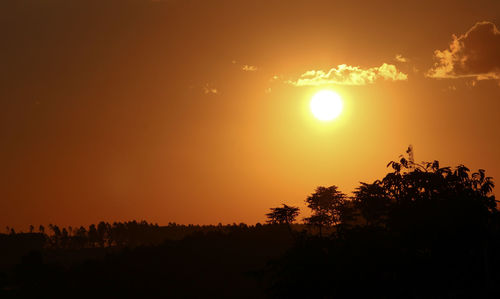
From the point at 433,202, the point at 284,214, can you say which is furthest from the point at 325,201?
the point at 433,202

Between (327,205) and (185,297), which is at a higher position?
(327,205)

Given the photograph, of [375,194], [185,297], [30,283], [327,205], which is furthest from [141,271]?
[375,194]

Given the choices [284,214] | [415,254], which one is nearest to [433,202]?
[415,254]

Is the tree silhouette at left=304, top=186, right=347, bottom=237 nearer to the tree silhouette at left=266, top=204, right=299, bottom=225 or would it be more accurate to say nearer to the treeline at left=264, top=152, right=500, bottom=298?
the tree silhouette at left=266, top=204, right=299, bottom=225

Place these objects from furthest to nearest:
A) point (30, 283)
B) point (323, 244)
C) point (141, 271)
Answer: point (30, 283)
point (141, 271)
point (323, 244)

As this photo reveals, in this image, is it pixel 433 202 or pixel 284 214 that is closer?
pixel 433 202

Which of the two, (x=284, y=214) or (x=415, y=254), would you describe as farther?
(x=284, y=214)

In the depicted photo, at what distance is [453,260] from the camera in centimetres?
3039

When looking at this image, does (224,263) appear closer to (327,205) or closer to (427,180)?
(327,205)

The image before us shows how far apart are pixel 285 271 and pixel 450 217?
31.1 ft

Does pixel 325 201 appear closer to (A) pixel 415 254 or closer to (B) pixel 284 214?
(B) pixel 284 214

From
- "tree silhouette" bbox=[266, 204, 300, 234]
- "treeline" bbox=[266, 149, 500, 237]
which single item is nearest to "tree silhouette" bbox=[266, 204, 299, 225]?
"tree silhouette" bbox=[266, 204, 300, 234]

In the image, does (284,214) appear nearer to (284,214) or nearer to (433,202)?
(284,214)

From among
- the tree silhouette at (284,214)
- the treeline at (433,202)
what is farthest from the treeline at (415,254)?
the tree silhouette at (284,214)
